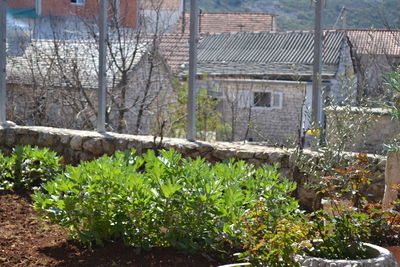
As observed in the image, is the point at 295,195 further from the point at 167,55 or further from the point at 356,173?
the point at 167,55

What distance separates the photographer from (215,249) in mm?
3873

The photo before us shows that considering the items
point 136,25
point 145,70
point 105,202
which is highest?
point 136,25

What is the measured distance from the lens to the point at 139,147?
6453 mm

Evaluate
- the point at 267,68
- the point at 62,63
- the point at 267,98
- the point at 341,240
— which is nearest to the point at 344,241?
the point at 341,240

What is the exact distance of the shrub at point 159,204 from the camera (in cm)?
378

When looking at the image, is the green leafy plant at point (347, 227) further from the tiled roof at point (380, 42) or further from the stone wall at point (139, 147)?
the tiled roof at point (380, 42)

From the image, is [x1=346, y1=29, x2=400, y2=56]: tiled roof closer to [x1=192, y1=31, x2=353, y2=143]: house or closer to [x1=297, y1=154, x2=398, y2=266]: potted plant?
[x1=192, y1=31, x2=353, y2=143]: house

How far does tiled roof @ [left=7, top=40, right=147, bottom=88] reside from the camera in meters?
9.89

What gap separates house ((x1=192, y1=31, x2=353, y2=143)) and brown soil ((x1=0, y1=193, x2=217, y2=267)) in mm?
6543

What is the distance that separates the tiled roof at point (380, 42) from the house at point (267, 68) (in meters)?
0.45

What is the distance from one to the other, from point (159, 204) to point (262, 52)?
14.8 metres

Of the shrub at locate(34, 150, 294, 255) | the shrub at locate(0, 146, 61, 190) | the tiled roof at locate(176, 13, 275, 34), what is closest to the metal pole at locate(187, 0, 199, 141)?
the shrub at locate(0, 146, 61, 190)

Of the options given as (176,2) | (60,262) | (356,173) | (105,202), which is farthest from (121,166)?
(176,2)

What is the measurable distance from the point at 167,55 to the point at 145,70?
1.94 ft
